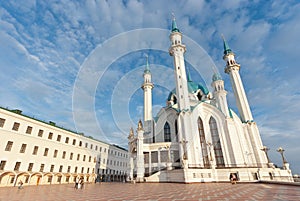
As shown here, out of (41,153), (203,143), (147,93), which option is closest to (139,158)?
(203,143)

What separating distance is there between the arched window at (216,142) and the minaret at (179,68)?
275 inches

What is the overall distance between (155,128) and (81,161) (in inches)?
702

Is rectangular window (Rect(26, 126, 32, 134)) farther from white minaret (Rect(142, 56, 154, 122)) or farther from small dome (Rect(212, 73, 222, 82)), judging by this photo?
small dome (Rect(212, 73, 222, 82))

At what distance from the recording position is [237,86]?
39.2 metres

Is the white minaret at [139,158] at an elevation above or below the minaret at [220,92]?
below

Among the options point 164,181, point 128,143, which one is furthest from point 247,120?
point 128,143

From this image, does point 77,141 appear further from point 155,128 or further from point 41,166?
point 155,128

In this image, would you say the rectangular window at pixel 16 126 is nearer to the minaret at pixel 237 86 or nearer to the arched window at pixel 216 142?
the arched window at pixel 216 142

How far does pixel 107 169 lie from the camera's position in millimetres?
44938

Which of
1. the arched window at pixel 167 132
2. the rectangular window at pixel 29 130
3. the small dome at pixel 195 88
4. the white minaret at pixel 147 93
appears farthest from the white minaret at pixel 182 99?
the rectangular window at pixel 29 130

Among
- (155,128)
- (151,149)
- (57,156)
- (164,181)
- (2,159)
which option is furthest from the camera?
(155,128)

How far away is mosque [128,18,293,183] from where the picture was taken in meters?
26.2

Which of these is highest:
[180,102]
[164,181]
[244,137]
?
[180,102]

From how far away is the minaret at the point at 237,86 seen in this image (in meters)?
36.6
